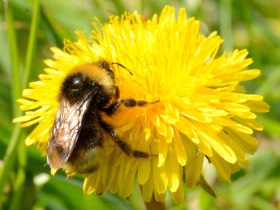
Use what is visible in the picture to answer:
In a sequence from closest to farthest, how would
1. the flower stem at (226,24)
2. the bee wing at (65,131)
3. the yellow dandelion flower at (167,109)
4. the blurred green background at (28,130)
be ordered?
the bee wing at (65,131) < the yellow dandelion flower at (167,109) < the blurred green background at (28,130) < the flower stem at (226,24)

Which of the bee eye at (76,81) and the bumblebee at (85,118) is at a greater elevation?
the bee eye at (76,81)

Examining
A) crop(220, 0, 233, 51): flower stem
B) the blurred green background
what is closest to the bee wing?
the blurred green background

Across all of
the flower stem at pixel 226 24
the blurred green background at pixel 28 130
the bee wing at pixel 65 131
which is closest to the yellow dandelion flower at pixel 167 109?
the bee wing at pixel 65 131

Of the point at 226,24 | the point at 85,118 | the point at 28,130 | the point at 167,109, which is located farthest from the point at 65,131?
the point at 226,24

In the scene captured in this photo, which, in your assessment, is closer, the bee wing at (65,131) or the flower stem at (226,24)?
the bee wing at (65,131)

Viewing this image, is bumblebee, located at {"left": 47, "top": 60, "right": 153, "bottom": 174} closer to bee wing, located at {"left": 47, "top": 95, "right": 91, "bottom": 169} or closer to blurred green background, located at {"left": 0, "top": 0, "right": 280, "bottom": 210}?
bee wing, located at {"left": 47, "top": 95, "right": 91, "bottom": 169}

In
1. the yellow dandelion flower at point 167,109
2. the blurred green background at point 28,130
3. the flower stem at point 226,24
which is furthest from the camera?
the flower stem at point 226,24

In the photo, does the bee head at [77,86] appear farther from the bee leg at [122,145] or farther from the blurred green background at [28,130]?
the blurred green background at [28,130]
